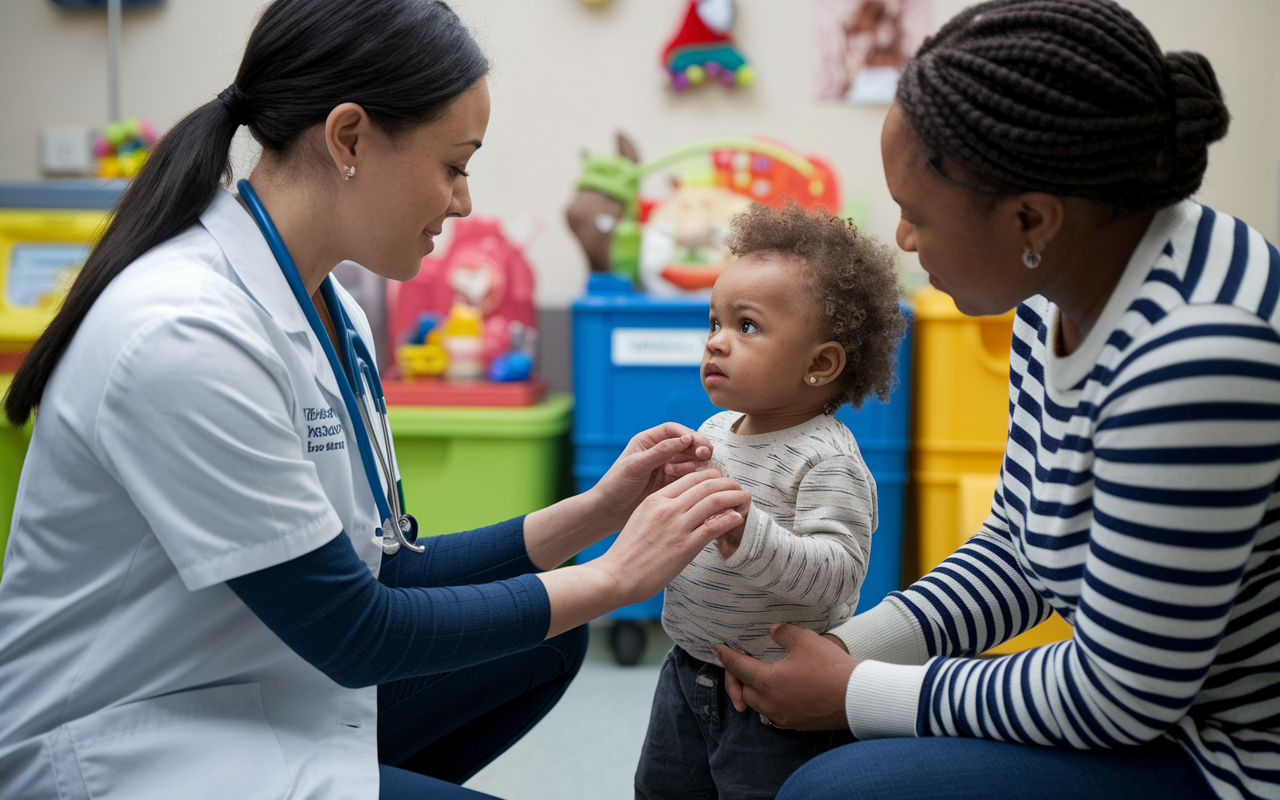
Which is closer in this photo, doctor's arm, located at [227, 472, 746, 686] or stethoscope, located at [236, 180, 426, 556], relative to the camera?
doctor's arm, located at [227, 472, 746, 686]

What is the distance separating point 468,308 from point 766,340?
4.61 feet

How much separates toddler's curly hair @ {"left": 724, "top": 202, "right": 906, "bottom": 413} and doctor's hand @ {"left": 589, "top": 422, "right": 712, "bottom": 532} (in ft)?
0.61

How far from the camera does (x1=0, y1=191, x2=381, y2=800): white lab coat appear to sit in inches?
31.2

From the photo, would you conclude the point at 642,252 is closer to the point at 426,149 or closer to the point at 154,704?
the point at 426,149

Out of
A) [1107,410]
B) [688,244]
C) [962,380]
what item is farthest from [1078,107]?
[688,244]

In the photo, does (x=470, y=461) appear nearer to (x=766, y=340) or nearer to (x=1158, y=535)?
(x=766, y=340)

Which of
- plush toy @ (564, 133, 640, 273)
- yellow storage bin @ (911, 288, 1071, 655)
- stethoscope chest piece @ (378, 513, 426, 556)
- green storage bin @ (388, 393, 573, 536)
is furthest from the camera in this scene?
plush toy @ (564, 133, 640, 273)

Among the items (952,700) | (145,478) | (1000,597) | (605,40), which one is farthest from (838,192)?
(145,478)

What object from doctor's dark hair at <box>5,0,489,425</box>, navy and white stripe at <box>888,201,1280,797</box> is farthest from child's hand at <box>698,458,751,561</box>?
doctor's dark hair at <box>5,0,489,425</box>

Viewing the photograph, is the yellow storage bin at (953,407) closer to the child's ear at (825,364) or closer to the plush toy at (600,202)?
the plush toy at (600,202)

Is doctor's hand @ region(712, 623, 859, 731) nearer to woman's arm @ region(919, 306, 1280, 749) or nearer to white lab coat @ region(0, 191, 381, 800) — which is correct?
woman's arm @ region(919, 306, 1280, 749)

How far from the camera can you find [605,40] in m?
2.63

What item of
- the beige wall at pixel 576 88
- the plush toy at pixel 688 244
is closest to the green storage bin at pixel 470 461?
the plush toy at pixel 688 244

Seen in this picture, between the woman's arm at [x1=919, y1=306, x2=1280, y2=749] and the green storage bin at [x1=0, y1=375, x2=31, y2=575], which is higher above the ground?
the woman's arm at [x1=919, y1=306, x2=1280, y2=749]
